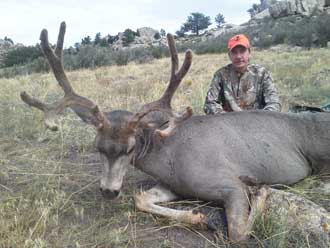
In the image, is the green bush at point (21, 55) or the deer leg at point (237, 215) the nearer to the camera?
the deer leg at point (237, 215)

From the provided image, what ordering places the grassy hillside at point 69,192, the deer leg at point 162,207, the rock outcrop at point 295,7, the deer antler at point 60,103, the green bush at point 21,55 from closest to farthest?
the grassy hillside at point 69,192, the deer leg at point 162,207, the deer antler at point 60,103, the green bush at point 21,55, the rock outcrop at point 295,7

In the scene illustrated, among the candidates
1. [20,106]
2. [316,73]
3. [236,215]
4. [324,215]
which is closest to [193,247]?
[236,215]

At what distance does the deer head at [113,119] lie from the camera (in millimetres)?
3699

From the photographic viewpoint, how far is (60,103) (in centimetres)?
394

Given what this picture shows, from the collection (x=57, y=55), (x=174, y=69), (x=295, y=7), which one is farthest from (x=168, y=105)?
(x=295, y=7)

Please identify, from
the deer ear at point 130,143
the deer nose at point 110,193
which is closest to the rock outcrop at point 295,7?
the deer ear at point 130,143

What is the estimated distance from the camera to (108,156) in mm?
3738

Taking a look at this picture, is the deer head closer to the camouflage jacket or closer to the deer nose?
the deer nose

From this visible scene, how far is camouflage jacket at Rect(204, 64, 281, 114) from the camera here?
5871 mm

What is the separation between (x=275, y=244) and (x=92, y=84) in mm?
8352

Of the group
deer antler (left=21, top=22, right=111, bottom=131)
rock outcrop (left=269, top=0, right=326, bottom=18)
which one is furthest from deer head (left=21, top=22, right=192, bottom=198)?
rock outcrop (left=269, top=0, right=326, bottom=18)

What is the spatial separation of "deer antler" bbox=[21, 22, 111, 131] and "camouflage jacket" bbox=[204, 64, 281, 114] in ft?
7.18

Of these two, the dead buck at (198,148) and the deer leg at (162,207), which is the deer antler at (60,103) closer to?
the dead buck at (198,148)

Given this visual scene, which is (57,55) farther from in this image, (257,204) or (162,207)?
(257,204)
